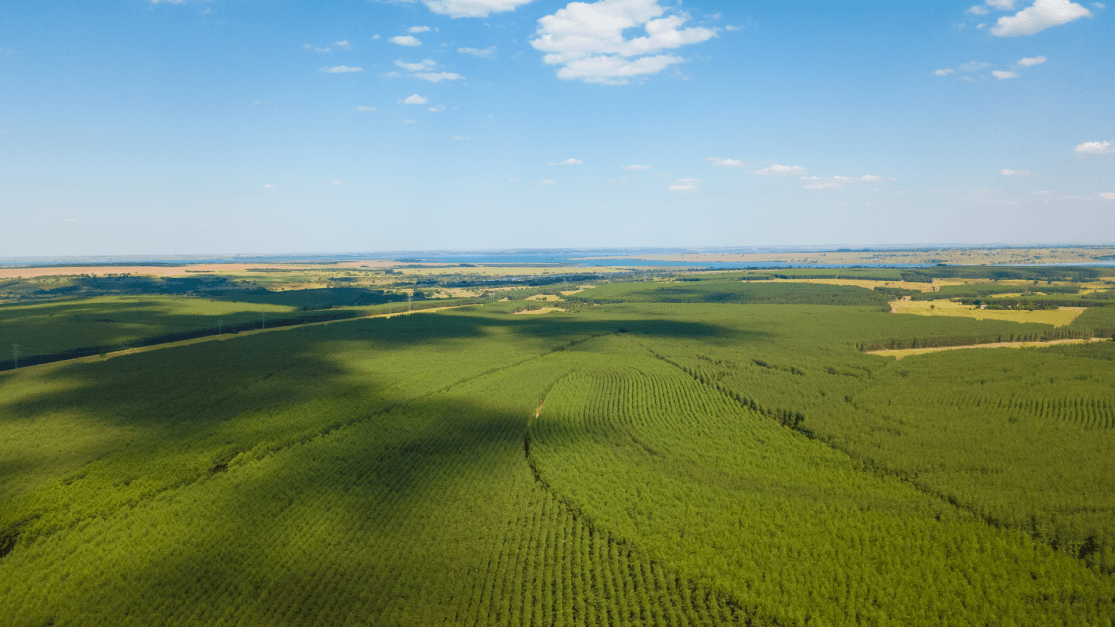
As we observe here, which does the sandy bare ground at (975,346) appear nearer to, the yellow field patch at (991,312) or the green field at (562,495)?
the green field at (562,495)

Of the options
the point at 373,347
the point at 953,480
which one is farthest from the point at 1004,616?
the point at 373,347

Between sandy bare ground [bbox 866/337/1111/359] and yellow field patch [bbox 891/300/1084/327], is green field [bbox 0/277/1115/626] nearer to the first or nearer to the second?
sandy bare ground [bbox 866/337/1111/359]

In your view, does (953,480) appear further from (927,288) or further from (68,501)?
(927,288)

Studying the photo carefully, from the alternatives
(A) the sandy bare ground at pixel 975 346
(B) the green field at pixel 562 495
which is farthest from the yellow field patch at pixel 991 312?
(B) the green field at pixel 562 495

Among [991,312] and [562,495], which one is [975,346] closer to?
[991,312]

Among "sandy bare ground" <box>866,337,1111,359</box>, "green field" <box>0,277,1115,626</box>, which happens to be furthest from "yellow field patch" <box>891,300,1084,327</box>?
"green field" <box>0,277,1115,626</box>

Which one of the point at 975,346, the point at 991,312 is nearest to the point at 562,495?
the point at 975,346
